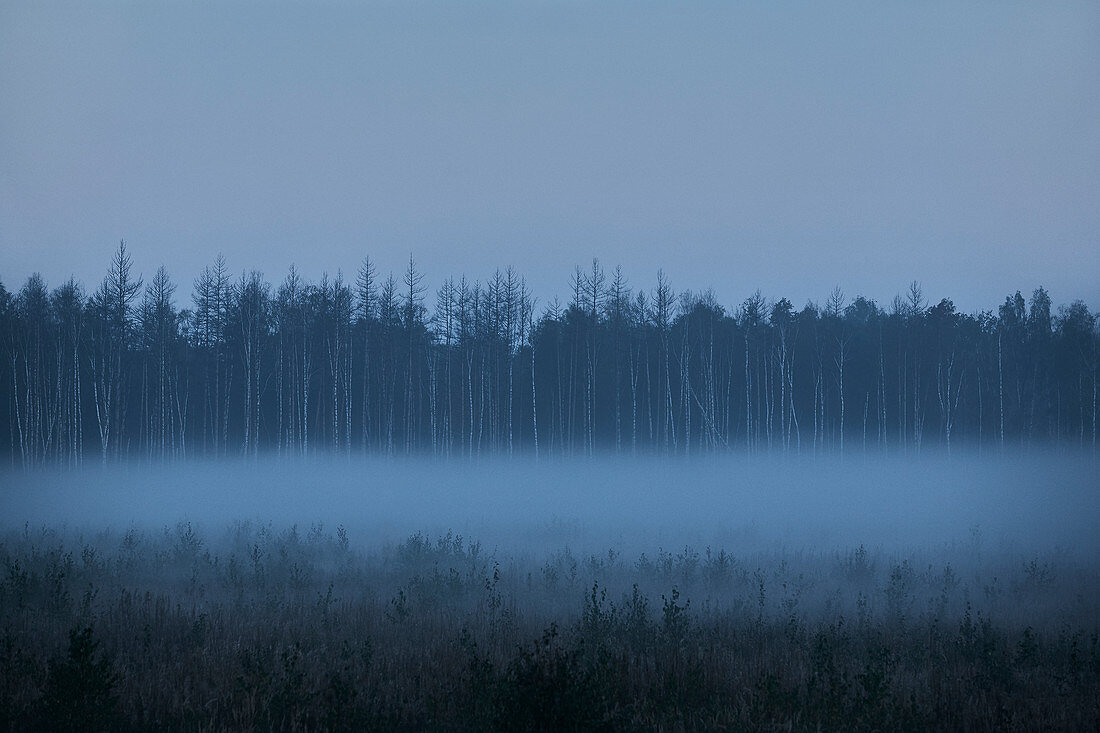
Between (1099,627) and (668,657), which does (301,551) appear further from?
(1099,627)

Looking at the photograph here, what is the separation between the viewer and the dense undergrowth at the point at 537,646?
17.5ft

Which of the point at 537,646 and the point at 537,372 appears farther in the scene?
the point at 537,372

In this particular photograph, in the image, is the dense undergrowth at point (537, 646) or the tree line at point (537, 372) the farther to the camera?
the tree line at point (537, 372)

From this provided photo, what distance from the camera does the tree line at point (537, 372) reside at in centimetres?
3825

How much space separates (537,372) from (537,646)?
1490 inches

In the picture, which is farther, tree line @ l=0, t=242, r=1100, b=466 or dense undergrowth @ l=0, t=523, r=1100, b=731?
tree line @ l=0, t=242, r=1100, b=466

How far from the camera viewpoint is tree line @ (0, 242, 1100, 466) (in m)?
38.2

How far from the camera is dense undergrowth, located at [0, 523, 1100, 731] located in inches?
210

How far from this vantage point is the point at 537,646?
5141 millimetres

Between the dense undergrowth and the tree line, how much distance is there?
25550 mm

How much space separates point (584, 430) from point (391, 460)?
12064 millimetres

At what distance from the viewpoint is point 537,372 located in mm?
42938

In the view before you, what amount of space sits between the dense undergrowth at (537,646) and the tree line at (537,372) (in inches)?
1006

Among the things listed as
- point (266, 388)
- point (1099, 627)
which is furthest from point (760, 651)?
point (266, 388)
